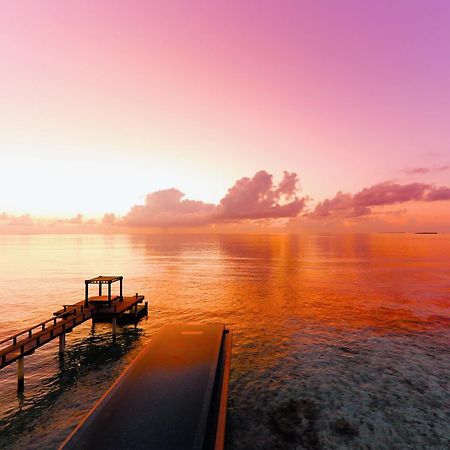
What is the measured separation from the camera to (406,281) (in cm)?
7238

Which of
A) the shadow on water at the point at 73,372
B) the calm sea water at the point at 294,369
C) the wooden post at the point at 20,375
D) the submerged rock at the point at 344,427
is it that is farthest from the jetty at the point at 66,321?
the submerged rock at the point at 344,427

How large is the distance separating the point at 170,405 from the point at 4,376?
64.2ft

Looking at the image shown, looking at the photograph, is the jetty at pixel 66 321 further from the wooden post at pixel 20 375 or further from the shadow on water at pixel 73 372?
the shadow on water at pixel 73 372

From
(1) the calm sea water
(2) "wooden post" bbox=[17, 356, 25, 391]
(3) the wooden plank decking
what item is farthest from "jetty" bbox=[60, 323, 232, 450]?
(2) "wooden post" bbox=[17, 356, 25, 391]

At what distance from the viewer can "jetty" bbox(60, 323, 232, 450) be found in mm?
12289

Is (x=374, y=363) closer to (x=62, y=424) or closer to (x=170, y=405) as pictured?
(x=170, y=405)

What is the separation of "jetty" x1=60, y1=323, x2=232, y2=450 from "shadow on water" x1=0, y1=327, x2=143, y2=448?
7.19 m

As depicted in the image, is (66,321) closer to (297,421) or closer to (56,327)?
(56,327)

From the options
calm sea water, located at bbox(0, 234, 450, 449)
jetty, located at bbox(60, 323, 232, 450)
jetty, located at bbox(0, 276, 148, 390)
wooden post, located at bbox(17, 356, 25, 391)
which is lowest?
calm sea water, located at bbox(0, 234, 450, 449)

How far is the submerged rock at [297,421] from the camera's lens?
55.9 feet

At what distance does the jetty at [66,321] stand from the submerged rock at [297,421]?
19665mm

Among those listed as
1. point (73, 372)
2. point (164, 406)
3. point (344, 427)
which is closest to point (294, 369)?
point (344, 427)

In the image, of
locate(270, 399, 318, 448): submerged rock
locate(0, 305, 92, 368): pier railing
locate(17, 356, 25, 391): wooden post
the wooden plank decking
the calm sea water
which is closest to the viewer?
locate(270, 399, 318, 448): submerged rock

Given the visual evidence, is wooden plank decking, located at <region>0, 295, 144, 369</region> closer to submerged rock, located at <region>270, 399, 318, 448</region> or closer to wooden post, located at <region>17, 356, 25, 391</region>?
wooden post, located at <region>17, 356, 25, 391</region>
